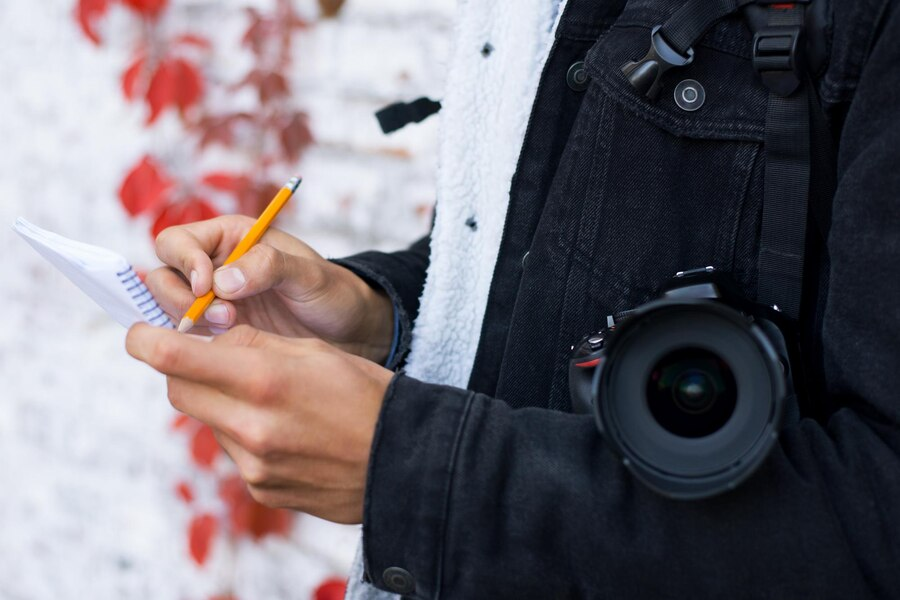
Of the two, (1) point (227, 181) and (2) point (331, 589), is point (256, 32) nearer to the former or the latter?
(1) point (227, 181)

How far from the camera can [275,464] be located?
0.54m

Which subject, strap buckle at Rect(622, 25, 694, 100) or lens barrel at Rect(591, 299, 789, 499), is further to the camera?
strap buckle at Rect(622, 25, 694, 100)

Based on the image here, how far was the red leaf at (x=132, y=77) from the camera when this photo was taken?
5.20ft

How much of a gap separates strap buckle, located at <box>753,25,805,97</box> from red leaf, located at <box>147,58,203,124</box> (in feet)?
3.98

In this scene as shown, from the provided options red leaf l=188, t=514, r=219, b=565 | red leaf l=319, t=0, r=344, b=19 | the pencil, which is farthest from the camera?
red leaf l=188, t=514, r=219, b=565

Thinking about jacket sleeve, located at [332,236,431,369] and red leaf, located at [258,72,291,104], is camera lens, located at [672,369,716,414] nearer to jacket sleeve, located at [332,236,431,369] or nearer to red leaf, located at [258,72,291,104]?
jacket sleeve, located at [332,236,431,369]

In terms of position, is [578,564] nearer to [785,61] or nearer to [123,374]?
[785,61]

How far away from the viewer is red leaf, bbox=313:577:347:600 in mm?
1565

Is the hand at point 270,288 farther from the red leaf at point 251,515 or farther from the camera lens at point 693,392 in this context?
the red leaf at point 251,515

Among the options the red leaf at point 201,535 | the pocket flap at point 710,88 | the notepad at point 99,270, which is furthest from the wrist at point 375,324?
the red leaf at point 201,535

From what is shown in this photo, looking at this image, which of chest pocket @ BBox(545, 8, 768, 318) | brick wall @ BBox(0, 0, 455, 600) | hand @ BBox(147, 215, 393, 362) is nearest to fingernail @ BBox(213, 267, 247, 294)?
hand @ BBox(147, 215, 393, 362)

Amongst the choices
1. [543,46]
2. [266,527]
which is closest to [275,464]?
[543,46]

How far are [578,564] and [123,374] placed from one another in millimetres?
1551

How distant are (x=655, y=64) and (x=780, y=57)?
84 millimetres
